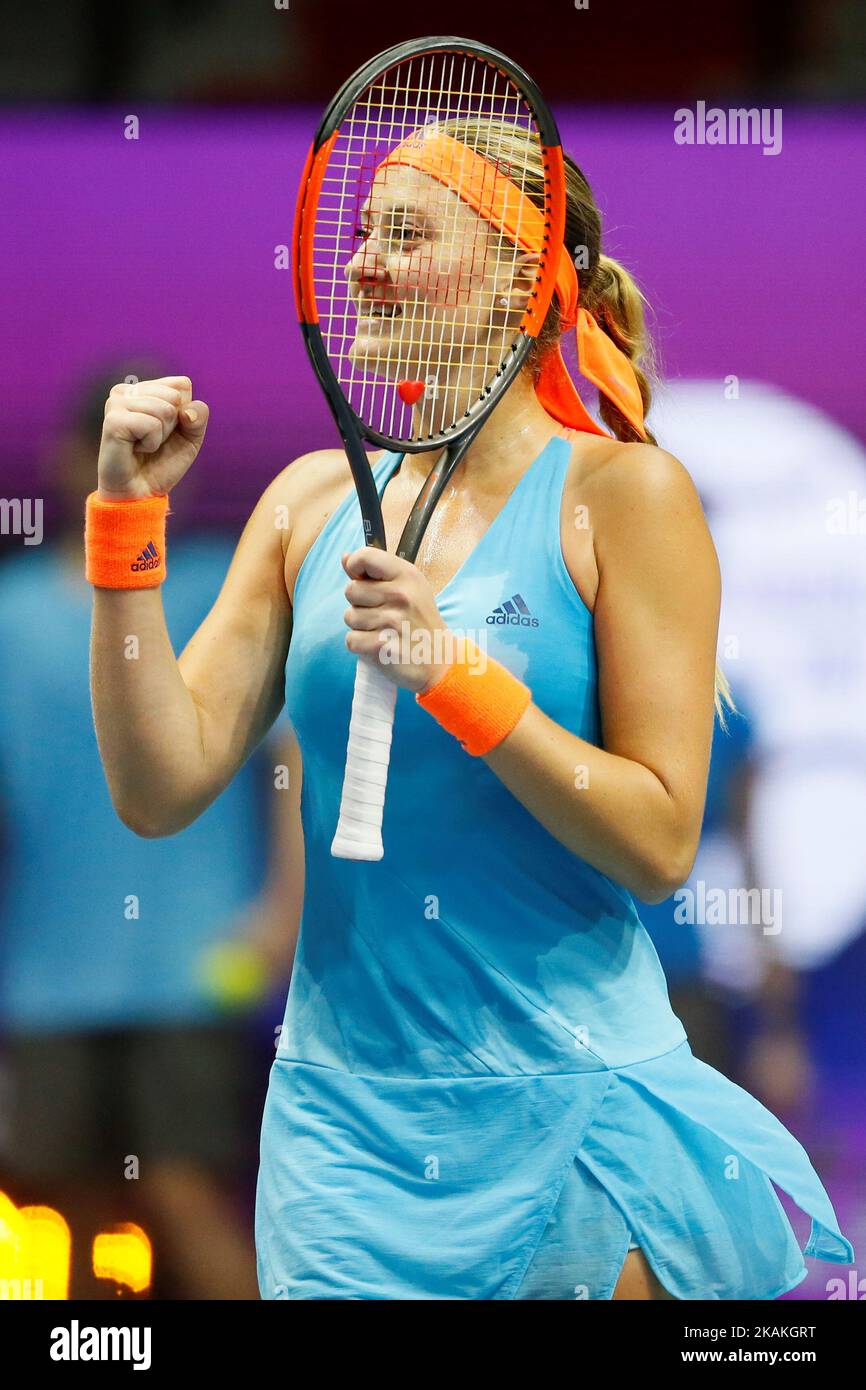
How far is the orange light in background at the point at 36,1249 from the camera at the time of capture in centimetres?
232

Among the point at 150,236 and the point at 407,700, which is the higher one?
the point at 150,236

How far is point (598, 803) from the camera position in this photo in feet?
4.53

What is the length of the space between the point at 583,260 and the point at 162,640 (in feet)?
1.99

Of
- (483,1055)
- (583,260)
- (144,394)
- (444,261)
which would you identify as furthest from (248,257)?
(483,1055)

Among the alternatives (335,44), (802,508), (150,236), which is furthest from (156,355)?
(802,508)

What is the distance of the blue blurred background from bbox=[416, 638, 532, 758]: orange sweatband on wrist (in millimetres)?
1086

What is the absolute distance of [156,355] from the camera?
2400 millimetres

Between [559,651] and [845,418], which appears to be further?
[845,418]

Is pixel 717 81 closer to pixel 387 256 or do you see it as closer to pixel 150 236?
pixel 150 236

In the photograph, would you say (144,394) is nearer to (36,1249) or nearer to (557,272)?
(557,272)

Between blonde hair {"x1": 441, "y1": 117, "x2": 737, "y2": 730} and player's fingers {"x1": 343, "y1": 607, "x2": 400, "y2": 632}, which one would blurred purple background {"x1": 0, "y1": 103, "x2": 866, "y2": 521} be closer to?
blonde hair {"x1": 441, "y1": 117, "x2": 737, "y2": 730}

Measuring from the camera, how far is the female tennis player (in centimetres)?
142

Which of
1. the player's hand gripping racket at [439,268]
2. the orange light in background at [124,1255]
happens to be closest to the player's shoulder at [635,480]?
the player's hand gripping racket at [439,268]
